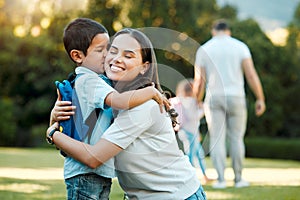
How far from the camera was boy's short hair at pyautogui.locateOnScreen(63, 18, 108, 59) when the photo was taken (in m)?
3.52

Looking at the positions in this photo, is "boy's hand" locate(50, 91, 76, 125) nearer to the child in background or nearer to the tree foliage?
the child in background

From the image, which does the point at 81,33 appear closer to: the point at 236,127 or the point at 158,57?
the point at 236,127

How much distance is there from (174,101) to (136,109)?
2.27ft

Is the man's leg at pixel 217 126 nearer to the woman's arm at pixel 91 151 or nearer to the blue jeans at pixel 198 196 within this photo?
the blue jeans at pixel 198 196

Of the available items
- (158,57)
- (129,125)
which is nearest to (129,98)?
(129,125)

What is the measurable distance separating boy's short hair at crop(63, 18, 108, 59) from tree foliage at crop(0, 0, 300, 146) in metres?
32.3

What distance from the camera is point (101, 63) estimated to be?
3.51 metres

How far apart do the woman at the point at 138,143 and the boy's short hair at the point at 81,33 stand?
170mm

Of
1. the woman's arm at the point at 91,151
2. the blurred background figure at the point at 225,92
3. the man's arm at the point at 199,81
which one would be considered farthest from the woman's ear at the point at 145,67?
the man's arm at the point at 199,81

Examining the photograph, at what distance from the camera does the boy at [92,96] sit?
324 centimetres

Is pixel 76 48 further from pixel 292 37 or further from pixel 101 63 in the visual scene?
pixel 292 37

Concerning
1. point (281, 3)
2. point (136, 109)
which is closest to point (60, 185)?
point (136, 109)

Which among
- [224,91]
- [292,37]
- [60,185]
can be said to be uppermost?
[224,91]

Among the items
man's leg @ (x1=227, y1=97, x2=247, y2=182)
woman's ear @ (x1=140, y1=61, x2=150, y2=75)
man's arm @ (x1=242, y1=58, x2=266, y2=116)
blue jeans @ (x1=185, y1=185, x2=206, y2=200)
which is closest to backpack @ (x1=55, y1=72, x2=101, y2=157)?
woman's ear @ (x1=140, y1=61, x2=150, y2=75)
